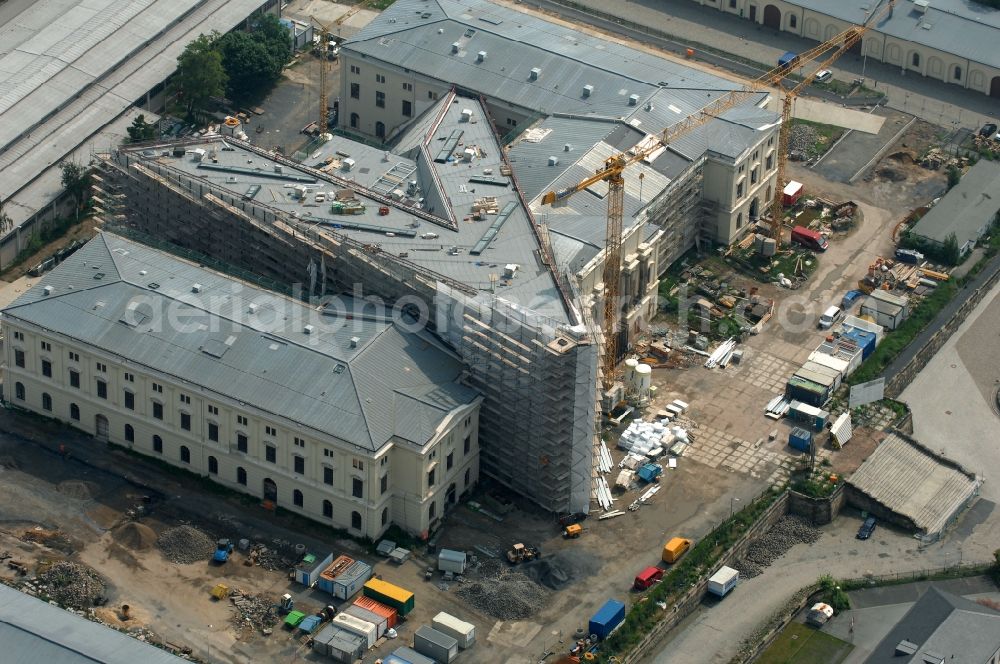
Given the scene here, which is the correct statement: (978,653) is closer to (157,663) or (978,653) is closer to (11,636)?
(157,663)

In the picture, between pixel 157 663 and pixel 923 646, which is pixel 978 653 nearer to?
pixel 923 646

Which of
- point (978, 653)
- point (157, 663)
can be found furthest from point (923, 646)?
point (157, 663)

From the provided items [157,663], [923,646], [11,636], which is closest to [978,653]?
[923,646]

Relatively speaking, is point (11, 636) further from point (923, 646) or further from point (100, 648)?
point (923, 646)

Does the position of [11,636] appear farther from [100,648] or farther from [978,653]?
[978,653]

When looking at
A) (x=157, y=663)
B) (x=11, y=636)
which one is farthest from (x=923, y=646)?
(x=11, y=636)
